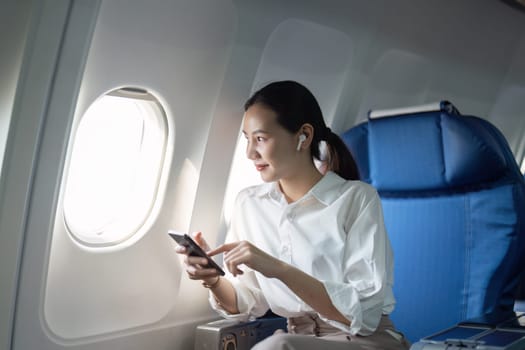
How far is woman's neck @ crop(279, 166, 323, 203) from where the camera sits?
8.41 ft

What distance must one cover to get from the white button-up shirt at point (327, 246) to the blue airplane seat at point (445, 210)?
0.42 meters

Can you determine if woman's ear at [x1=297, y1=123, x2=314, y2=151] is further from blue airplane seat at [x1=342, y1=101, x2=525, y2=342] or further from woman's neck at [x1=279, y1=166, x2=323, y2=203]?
blue airplane seat at [x1=342, y1=101, x2=525, y2=342]

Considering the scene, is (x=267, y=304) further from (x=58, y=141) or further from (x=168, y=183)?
(x=58, y=141)

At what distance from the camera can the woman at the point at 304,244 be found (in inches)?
87.6

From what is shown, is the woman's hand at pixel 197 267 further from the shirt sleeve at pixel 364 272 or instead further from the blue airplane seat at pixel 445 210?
the blue airplane seat at pixel 445 210

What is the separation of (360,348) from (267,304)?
0.49m

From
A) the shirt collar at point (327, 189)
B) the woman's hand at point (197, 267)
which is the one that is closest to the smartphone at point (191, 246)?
the woman's hand at point (197, 267)

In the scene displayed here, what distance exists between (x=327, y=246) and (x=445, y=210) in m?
0.60

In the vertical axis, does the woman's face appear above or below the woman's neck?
above

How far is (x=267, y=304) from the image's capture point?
8.78 feet

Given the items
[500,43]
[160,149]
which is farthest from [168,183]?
[500,43]

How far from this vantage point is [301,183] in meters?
2.56

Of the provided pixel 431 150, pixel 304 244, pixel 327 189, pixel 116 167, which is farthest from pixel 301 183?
pixel 116 167

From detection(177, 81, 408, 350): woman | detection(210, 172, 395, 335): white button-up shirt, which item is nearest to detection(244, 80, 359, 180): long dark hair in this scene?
detection(177, 81, 408, 350): woman
